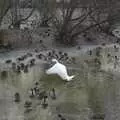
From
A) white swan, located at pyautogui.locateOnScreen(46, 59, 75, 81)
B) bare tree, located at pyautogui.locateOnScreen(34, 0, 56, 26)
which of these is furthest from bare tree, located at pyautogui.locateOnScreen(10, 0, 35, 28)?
white swan, located at pyautogui.locateOnScreen(46, 59, 75, 81)

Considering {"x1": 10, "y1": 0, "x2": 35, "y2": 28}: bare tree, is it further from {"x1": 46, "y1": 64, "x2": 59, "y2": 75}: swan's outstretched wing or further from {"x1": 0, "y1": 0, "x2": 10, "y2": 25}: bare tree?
{"x1": 46, "y1": 64, "x2": 59, "y2": 75}: swan's outstretched wing


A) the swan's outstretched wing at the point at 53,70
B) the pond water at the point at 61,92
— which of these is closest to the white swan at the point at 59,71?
the swan's outstretched wing at the point at 53,70

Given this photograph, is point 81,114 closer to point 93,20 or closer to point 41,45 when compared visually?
point 41,45

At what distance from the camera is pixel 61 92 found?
9.70m

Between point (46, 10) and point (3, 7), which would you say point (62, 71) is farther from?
point (46, 10)

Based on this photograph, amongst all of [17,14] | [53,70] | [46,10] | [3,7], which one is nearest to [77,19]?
[46,10]

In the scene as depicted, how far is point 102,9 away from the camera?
15438 mm

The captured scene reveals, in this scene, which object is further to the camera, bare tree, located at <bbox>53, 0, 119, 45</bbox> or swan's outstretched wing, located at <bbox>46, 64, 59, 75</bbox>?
bare tree, located at <bbox>53, 0, 119, 45</bbox>

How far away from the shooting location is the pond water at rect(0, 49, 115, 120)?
28.0 ft

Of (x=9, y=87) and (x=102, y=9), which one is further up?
(x=102, y=9)

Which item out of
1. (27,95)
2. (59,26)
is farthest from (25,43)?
(27,95)

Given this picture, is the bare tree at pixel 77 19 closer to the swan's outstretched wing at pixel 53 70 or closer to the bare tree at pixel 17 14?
the bare tree at pixel 17 14

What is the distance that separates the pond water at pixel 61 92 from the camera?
8.55 m

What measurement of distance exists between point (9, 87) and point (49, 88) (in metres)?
1.04
